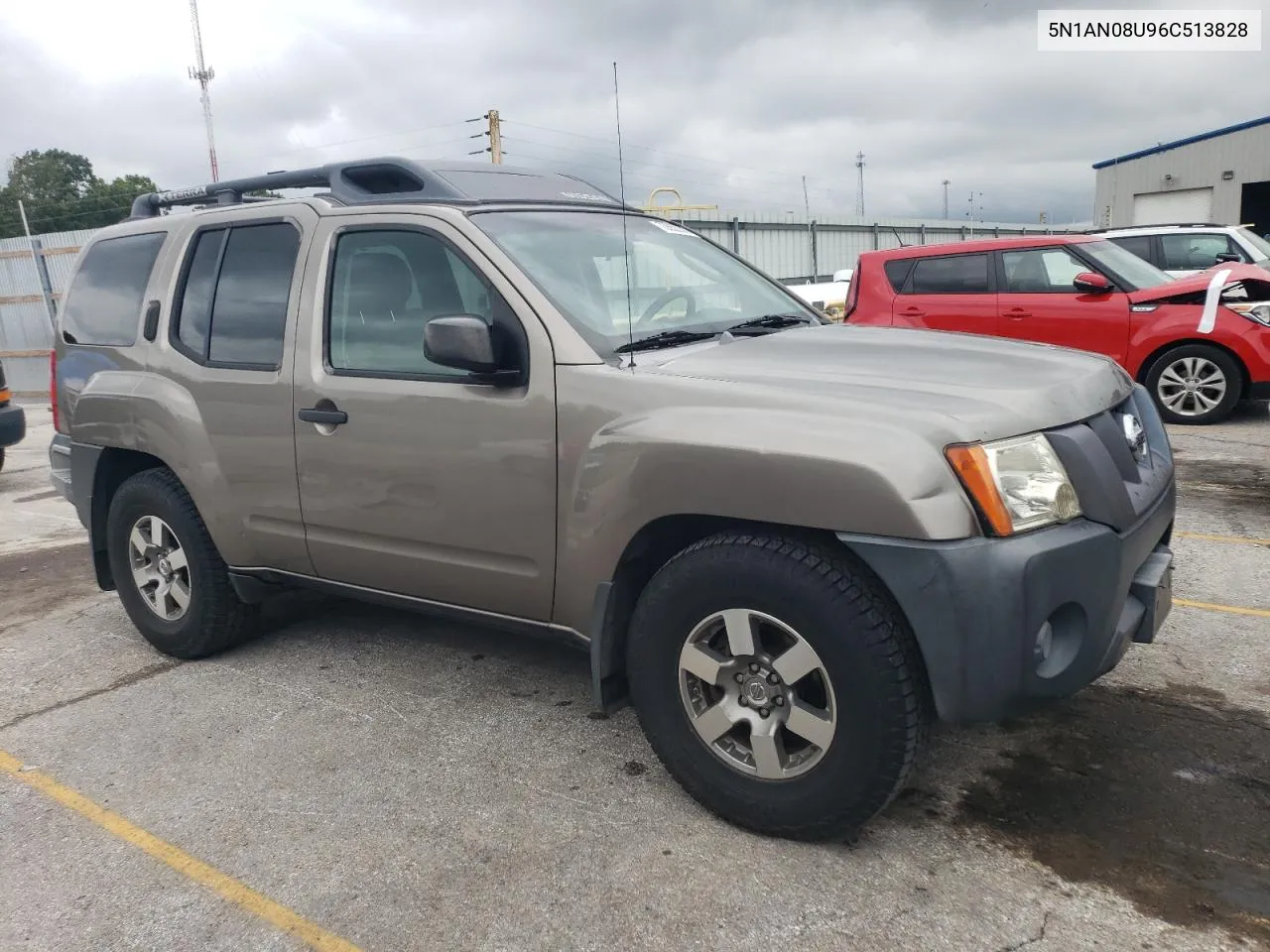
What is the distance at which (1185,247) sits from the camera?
9.83 metres

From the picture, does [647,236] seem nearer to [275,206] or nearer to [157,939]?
[275,206]

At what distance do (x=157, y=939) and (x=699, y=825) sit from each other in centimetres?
139

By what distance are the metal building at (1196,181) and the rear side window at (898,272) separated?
2419 centimetres

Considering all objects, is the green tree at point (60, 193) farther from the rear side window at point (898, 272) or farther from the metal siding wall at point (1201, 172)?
the rear side window at point (898, 272)

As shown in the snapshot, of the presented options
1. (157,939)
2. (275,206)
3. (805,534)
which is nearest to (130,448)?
(275,206)

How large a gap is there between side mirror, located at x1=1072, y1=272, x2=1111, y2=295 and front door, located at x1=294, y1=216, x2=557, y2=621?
6879mm

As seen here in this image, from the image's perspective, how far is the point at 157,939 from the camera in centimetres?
237

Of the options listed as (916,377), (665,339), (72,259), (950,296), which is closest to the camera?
(916,377)

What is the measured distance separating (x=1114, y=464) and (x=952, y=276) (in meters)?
7.02

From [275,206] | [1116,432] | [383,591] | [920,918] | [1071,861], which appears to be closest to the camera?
[920,918]

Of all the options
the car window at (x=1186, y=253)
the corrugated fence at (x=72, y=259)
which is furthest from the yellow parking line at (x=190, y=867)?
the corrugated fence at (x=72, y=259)

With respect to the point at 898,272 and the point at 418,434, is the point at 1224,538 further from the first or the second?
the point at 898,272

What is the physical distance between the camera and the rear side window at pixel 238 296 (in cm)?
362

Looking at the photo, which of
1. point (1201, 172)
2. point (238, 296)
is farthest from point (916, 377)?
point (1201, 172)
